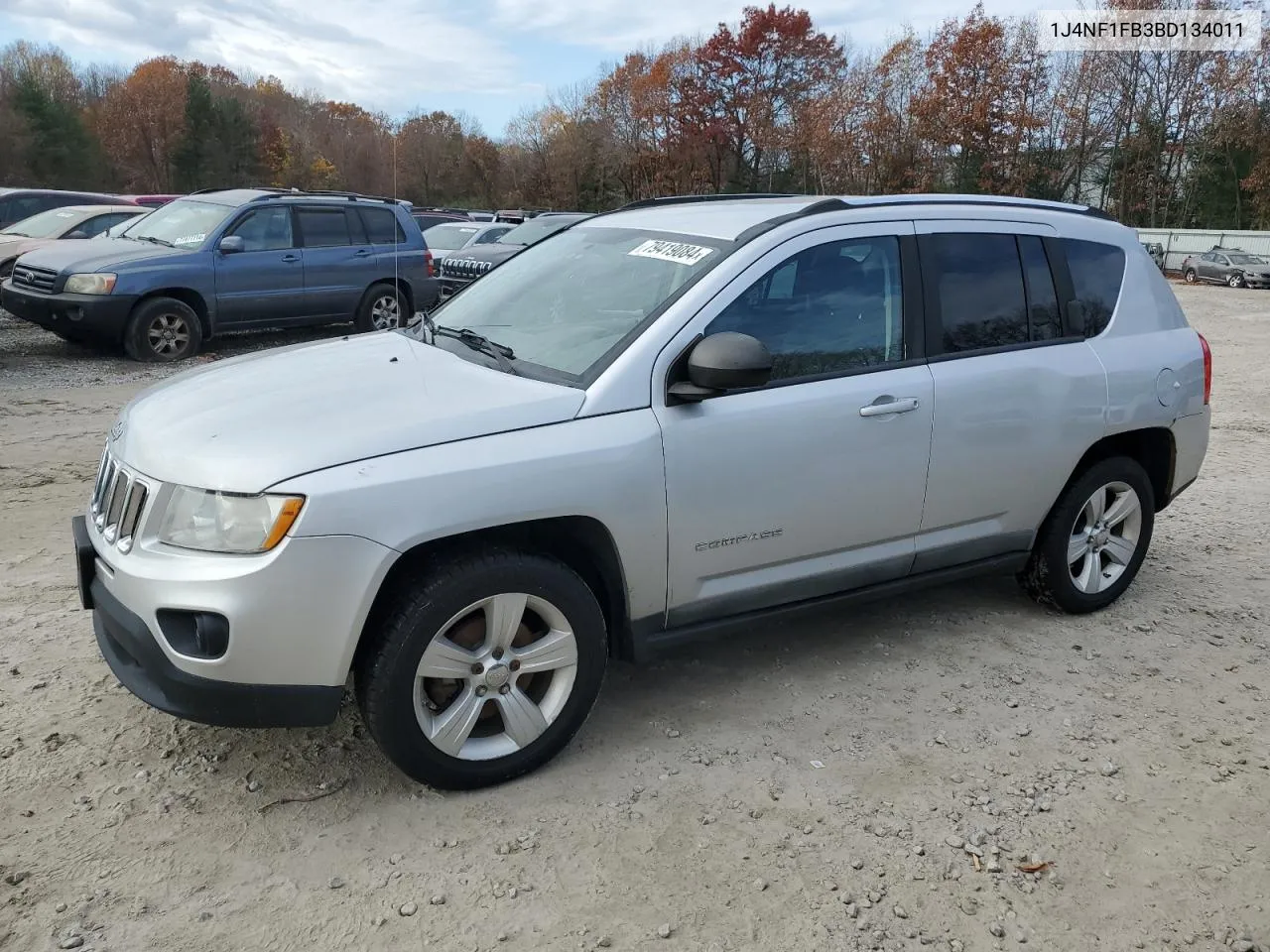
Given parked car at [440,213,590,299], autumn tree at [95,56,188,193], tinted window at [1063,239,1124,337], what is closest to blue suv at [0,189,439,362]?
parked car at [440,213,590,299]

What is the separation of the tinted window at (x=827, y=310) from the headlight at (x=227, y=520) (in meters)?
1.53

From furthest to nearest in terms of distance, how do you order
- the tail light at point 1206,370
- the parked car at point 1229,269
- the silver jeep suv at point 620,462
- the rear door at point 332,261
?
the parked car at point 1229,269, the rear door at point 332,261, the tail light at point 1206,370, the silver jeep suv at point 620,462

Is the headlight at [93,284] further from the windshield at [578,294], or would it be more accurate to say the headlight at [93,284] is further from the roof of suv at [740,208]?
the roof of suv at [740,208]

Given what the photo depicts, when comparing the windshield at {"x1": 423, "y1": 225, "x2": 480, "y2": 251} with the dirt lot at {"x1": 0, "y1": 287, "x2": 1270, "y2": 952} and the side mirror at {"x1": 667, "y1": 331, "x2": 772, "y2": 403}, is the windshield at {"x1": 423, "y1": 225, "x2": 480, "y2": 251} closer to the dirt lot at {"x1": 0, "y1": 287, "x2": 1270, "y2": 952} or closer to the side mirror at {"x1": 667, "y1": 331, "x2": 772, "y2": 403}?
the dirt lot at {"x1": 0, "y1": 287, "x2": 1270, "y2": 952}

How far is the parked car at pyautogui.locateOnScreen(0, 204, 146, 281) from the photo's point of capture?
1290 centimetres

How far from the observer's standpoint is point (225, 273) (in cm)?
1079

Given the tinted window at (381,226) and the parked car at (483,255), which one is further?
the parked car at (483,255)

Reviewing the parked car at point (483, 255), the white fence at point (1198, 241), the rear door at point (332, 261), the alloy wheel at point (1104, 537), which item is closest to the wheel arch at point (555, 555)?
the alloy wheel at point (1104, 537)

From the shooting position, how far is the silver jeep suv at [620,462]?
111 inches

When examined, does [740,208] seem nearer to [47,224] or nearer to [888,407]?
[888,407]

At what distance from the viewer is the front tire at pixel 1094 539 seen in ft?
14.8

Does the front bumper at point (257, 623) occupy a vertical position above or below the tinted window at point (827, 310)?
below

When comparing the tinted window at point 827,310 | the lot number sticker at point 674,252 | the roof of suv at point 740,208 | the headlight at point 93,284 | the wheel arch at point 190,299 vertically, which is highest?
the roof of suv at point 740,208

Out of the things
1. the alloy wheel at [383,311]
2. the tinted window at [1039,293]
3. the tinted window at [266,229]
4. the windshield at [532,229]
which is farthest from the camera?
the windshield at [532,229]
